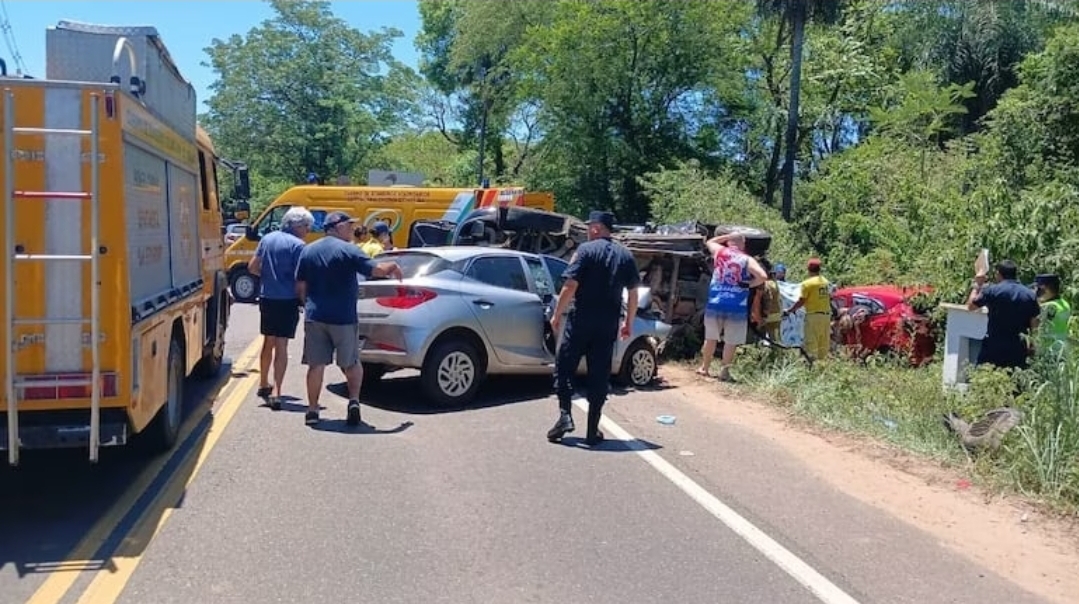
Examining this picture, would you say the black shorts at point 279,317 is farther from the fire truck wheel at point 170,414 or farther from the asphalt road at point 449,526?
the fire truck wheel at point 170,414

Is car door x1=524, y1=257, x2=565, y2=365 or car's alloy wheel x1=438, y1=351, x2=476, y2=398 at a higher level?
car door x1=524, y1=257, x2=565, y2=365

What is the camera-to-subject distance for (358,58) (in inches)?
1807

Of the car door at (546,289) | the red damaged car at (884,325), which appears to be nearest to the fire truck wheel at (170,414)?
the car door at (546,289)

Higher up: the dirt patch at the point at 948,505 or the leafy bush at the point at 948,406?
the leafy bush at the point at 948,406

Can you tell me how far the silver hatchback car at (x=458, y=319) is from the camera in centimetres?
965

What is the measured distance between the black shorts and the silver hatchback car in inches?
25.3

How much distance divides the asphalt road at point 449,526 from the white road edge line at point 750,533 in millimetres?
17

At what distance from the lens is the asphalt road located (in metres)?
5.15

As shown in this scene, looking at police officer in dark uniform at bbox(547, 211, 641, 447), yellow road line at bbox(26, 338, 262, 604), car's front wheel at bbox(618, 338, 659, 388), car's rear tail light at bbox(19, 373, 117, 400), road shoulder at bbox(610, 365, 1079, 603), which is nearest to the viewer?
yellow road line at bbox(26, 338, 262, 604)

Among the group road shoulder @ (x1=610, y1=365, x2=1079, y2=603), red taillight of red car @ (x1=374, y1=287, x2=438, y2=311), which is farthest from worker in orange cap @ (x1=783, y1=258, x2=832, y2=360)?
red taillight of red car @ (x1=374, y1=287, x2=438, y2=311)

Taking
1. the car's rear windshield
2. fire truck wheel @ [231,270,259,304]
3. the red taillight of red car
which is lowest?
fire truck wheel @ [231,270,259,304]

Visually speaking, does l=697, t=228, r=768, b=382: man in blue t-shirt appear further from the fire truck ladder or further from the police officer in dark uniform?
the fire truck ladder

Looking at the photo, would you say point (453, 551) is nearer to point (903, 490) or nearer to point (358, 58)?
point (903, 490)

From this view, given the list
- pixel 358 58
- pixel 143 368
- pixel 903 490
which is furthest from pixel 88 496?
pixel 358 58
